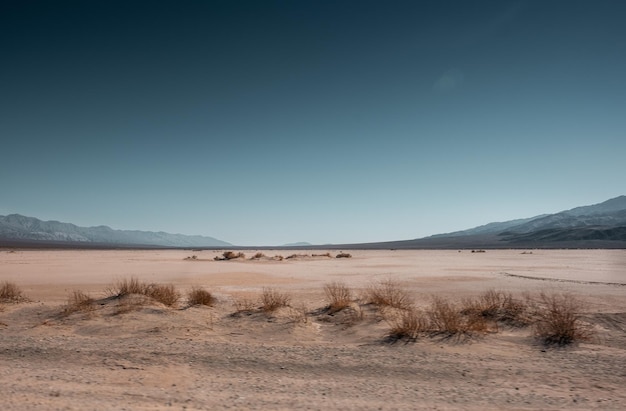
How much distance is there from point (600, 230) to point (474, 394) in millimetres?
151224

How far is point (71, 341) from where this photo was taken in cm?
817

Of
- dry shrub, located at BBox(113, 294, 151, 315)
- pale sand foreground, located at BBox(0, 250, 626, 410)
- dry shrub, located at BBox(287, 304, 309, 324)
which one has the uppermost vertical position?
dry shrub, located at BBox(113, 294, 151, 315)

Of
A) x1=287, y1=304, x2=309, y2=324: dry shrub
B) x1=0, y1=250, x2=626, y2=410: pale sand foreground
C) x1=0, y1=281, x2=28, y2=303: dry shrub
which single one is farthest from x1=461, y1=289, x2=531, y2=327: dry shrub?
x1=0, y1=281, x2=28, y2=303: dry shrub

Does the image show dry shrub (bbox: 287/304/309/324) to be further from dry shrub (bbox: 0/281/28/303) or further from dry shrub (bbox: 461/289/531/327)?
dry shrub (bbox: 0/281/28/303)

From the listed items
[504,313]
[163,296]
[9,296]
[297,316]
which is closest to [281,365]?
[297,316]

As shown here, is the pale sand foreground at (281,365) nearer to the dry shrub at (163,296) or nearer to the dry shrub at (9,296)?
the dry shrub at (163,296)

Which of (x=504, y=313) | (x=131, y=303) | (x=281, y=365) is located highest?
(x=131, y=303)

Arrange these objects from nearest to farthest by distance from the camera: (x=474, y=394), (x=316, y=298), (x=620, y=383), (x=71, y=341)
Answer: (x=474, y=394)
(x=620, y=383)
(x=71, y=341)
(x=316, y=298)

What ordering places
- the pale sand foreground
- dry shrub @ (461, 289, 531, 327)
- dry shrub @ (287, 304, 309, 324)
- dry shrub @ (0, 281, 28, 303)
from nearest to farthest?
the pale sand foreground
dry shrub @ (461, 289, 531, 327)
dry shrub @ (287, 304, 309, 324)
dry shrub @ (0, 281, 28, 303)

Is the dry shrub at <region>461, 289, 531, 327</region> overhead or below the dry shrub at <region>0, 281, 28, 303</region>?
below

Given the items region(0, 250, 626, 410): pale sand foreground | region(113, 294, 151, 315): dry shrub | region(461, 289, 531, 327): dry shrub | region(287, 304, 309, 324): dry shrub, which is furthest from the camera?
region(113, 294, 151, 315): dry shrub

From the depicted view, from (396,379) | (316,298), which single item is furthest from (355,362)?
(316,298)

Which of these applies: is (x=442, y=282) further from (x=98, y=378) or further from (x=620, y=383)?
(x=98, y=378)

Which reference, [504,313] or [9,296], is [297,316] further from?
[9,296]
